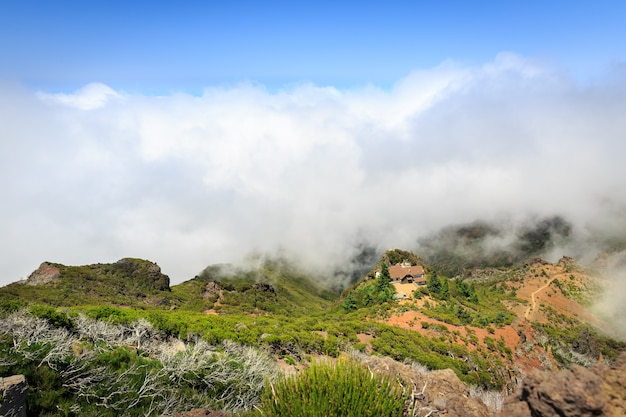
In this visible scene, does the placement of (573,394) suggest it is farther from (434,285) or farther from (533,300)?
(533,300)

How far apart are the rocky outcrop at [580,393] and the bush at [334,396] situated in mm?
1883

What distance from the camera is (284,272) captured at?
167375mm

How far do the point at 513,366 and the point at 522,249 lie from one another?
143 meters

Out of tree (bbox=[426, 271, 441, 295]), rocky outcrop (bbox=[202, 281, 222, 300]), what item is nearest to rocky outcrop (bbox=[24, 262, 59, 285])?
rocky outcrop (bbox=[202, 281, 222, 300])

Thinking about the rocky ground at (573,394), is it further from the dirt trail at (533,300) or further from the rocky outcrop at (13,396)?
the dirt trail at (533,300)

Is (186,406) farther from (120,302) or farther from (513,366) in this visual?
(120,302)

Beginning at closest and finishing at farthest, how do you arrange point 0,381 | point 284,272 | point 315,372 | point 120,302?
point 315,372 < point 0,381 < point 120,302 < point 284,272

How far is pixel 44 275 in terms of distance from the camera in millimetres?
58031

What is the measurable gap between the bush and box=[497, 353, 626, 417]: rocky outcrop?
1883 mm

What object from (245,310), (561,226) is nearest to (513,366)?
(245,310)

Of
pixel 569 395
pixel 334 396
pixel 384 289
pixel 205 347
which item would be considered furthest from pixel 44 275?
pixel 569 395

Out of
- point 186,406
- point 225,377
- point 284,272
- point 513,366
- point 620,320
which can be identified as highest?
point 284,272

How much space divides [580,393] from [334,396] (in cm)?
311

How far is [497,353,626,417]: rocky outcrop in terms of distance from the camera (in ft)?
13.7
